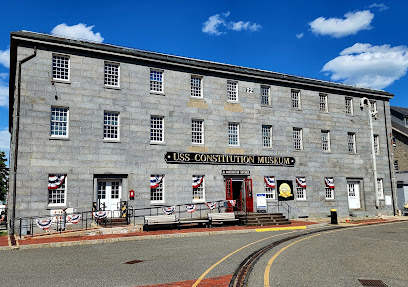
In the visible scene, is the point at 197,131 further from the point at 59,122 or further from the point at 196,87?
the point at 59,122

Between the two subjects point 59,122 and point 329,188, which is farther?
point 329,188

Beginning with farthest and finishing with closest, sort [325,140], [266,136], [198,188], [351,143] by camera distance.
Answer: [351,143] → [325,140] → [266,136] → [198,188]

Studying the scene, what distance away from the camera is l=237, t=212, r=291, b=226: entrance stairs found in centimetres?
2368

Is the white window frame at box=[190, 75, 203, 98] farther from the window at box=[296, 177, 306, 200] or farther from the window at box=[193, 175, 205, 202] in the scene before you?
the window at box=[296, 177, 306, 200]

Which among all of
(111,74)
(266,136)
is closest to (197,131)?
(266,136)

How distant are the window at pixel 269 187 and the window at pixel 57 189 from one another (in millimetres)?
14263

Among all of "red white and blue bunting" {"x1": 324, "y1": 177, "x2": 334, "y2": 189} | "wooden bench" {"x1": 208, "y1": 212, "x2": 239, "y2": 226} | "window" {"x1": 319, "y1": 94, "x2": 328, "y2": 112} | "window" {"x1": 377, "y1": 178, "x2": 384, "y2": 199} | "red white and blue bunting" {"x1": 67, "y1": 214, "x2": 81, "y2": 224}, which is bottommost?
"wooden bench" {"x1": 208, "y1": 212, "x2": 239, "y2": 226}

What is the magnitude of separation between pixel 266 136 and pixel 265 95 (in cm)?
339

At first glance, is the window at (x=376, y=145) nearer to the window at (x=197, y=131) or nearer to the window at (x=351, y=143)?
the window at (x=351, y=143)

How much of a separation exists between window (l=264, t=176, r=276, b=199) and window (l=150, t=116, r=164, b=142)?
8719 millimetres

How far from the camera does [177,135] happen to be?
24.7 metres

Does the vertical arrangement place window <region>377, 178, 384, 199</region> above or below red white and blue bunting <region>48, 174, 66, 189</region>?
below

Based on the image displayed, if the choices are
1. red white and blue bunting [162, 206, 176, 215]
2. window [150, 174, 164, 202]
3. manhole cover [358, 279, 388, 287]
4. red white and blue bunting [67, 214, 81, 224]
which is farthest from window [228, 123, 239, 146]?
manhole cover [358, 279, 388, 287]

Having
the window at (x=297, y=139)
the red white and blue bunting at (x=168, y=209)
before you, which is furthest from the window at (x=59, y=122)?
the window at (x=297, y=139)
